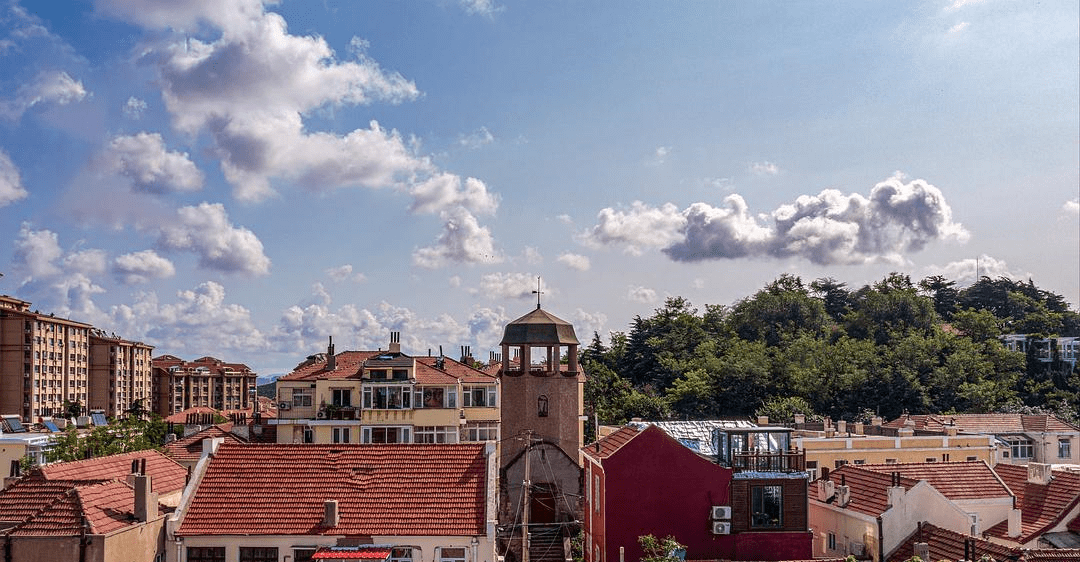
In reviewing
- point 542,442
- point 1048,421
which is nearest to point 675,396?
point 1048,421

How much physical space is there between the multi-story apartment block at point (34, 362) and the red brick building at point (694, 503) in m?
87.3

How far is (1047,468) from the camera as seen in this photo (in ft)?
116

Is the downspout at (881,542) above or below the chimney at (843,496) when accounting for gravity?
below

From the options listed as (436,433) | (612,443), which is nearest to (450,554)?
(612,443)

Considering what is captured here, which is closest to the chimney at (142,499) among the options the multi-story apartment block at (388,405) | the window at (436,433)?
the multi-story apartment block at (388,405)

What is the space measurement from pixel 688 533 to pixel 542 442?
48.1ft

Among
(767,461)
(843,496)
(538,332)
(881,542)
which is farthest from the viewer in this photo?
(538,332)

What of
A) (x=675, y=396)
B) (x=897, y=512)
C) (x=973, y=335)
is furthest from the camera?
(x=973, y=335)

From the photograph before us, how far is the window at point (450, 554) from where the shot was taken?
24.5 metres

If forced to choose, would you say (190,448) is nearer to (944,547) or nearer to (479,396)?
(479,396)

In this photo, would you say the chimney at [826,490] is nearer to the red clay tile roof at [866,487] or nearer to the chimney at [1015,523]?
the red clay tile roof at [866,487]

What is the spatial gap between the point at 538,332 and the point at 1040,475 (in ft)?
74.3

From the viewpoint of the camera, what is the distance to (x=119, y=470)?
28.4 metres

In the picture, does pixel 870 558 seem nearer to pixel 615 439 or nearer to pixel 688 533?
pixel 688 533
